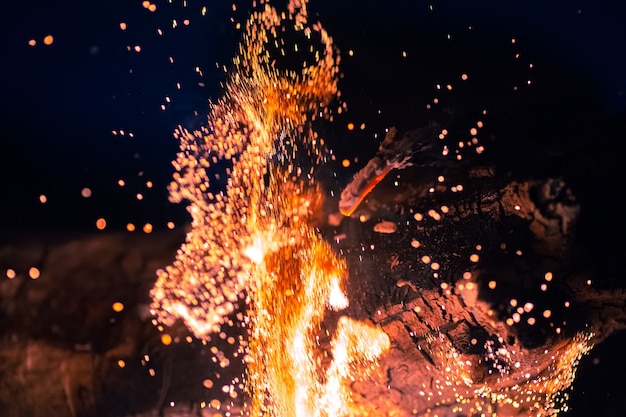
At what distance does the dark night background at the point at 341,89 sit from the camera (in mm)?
2961

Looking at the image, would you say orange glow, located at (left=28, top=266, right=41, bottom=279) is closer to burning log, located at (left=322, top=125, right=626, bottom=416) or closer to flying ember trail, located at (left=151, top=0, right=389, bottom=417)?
flying ember trail, located at (left=151, top=0, right=389, bottom=417)

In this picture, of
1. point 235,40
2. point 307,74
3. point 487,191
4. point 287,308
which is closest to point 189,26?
point 235,40

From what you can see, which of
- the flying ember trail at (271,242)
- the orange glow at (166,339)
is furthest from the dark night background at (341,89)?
the orange glow at (166,339)

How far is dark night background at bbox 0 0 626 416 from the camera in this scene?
2.96 metres

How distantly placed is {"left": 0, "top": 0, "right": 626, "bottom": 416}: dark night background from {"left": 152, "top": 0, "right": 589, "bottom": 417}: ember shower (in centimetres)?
22

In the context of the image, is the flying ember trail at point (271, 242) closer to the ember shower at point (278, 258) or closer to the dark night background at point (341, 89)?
the ember shower at point (278, 258)

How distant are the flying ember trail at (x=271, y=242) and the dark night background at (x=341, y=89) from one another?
0.20m

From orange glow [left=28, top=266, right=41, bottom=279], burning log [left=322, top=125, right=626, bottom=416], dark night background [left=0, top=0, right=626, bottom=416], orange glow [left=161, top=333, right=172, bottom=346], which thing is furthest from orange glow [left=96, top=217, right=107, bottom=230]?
burning log [left=322, top=125, right=626, bottom=416]

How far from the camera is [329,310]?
11.4 ft

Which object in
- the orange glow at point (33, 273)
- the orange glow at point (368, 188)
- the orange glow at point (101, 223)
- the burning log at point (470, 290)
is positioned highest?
the orange glow at point (101, 223)

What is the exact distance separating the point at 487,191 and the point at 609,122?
0.87m

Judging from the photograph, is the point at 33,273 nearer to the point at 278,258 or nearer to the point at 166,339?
the point at 166,339

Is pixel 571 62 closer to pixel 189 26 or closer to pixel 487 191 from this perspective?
pixel 487 191

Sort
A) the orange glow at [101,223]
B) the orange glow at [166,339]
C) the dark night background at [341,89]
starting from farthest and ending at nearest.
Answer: the orange glow at [101,223], the orange glow at [166,339], the dark night background at [341,89]
